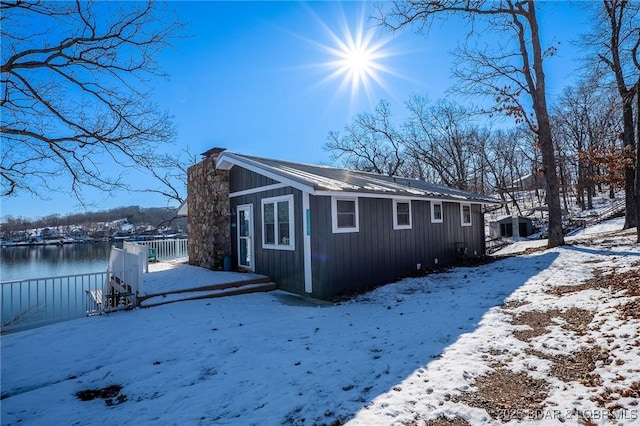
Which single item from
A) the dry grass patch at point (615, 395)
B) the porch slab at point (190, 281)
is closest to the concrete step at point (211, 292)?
the porch slab at point (190, 281)

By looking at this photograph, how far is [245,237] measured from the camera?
9484 millimetres

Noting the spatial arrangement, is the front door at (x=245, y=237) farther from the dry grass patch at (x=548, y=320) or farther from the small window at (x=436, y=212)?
the dry grass patch at (x=548, y=320)

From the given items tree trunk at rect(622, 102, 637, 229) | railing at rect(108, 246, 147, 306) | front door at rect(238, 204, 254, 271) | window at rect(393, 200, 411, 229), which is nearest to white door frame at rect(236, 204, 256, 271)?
front door at rect(238, 204, 254, 271)

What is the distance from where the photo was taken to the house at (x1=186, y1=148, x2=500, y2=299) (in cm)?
708

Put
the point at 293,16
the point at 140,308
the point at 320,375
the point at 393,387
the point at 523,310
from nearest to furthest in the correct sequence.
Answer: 1. the point at 393,387
2. the point at 320,375
3. the point at 523,310
4. the point at 140,308
5. the point at 293,16

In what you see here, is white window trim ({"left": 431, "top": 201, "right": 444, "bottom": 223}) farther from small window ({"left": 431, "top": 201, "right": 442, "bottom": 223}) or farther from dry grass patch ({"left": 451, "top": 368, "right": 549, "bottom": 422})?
dry grass patch ({"left": 451, "top": 368, "right": 549, "bottom": 422})

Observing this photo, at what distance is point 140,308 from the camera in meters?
6.41

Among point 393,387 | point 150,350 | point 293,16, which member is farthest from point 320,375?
point 293,16

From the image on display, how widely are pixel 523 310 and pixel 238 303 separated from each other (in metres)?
5.15

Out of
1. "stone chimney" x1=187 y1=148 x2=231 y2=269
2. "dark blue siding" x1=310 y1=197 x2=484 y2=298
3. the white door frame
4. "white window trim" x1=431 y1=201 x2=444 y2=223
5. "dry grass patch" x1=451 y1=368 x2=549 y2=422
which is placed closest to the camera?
"dry grass patch" x1=451 y1=368 x2=549 y2=422

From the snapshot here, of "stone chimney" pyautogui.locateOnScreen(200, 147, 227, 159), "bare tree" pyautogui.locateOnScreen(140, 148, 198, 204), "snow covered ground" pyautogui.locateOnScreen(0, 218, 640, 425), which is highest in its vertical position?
"bare tree" pyautogui.locateOnScreen(140, 148, 198, 204)

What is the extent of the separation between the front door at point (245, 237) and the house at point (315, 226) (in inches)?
1.1

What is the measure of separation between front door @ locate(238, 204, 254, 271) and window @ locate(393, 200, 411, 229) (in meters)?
3.90

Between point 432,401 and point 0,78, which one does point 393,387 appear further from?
point 0,78
